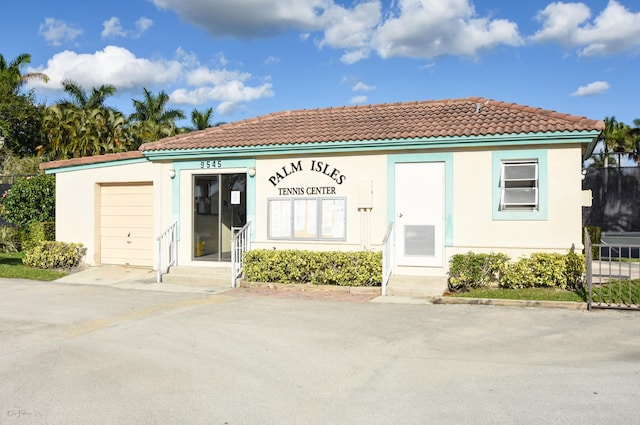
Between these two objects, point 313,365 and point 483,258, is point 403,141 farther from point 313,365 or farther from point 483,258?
point 313,365

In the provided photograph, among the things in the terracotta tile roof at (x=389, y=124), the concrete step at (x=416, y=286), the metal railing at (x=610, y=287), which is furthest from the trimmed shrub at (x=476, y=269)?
the terracotta tile roof at (x=389, y=124)

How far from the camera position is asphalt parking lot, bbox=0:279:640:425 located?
4555mm

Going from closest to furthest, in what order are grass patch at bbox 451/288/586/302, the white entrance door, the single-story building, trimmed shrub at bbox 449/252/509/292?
grass patch at bbox 451/288/586/302 < trimmed shrub at bbox 449/252/509/292 < the single-story building < the white entrance door

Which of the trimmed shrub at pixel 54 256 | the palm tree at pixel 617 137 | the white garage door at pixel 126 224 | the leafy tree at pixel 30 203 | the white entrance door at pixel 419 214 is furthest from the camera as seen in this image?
the palm tree at pixel 617 137

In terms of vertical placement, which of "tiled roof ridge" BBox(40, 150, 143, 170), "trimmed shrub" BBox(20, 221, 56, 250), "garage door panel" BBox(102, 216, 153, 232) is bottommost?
"trimmed shrub" BBox(20, 221, 56, 250)

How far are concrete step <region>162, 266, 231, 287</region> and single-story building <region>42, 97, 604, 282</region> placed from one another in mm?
347

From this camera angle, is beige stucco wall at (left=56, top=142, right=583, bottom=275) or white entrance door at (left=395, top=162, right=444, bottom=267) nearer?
beige stucco wall at (left=56, top=142, right=583, bottom=275)

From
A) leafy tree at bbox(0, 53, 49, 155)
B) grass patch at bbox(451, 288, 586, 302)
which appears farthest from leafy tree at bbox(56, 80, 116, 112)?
grass patch at bbox(451, 288, 586, 302)

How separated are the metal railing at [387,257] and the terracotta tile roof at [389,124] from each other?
1978 mm

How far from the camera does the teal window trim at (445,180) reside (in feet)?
37.0

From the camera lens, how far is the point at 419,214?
1154 cm

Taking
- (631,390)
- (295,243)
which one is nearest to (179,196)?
(295,243)

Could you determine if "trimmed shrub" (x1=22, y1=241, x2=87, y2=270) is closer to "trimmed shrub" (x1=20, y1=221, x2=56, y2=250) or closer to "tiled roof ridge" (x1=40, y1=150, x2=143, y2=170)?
"trimmed shrub" (x1=20, y1=221, x2=56, y2=250)

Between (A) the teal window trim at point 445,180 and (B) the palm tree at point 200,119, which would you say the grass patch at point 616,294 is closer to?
(A) the teal window trim at point 445,180
